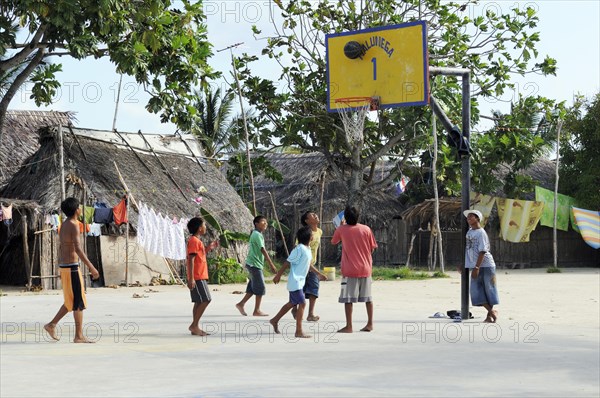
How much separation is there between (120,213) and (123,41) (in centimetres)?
759

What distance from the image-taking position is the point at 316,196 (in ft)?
120

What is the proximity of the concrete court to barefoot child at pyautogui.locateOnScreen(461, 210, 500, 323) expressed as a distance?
1.19ft

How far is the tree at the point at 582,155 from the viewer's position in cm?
3391

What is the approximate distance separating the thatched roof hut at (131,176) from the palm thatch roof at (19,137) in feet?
2.65

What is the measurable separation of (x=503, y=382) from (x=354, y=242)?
13.6 feet

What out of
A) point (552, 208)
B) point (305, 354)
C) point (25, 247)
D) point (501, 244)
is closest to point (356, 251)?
point (305, 354)

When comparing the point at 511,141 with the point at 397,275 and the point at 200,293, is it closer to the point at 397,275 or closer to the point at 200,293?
the point at 397,275

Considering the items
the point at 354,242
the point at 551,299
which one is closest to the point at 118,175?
the point at 551,299

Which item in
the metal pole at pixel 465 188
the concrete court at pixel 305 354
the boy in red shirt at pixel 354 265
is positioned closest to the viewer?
the concrete court at pixel 305 354

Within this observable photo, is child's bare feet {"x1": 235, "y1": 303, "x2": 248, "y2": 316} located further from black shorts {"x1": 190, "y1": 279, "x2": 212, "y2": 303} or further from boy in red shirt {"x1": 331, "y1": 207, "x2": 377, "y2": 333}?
boy in red shirt {"x1": 331, "y1": 207, "x2": 377, "y2": 333}

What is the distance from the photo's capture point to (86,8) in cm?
1487

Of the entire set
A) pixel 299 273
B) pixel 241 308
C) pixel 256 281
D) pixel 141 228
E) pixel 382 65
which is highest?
pixel 382 65

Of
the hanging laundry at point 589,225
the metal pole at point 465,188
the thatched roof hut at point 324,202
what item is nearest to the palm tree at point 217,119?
the thatched roof hut at point 324,202

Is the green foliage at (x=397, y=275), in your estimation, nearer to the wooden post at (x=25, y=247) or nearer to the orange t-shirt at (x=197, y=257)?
the wooden post at (x=25, y=247)
